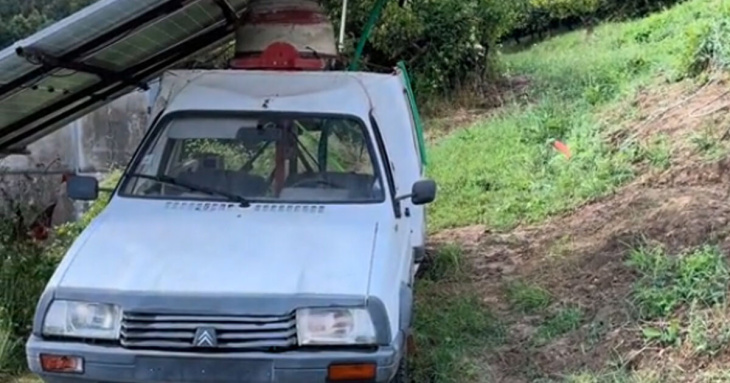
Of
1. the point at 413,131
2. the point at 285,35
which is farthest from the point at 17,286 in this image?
the point at 413,131

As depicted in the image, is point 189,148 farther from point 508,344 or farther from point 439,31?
point 439,31

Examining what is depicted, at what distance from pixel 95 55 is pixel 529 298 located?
3386mm

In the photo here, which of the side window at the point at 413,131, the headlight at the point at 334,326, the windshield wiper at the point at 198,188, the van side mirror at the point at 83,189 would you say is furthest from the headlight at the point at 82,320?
the side window at the point at 413,131

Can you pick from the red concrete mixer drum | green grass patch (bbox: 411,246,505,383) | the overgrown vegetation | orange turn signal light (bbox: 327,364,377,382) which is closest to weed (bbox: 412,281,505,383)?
green grass patch (bbox: 411,246,505,383)

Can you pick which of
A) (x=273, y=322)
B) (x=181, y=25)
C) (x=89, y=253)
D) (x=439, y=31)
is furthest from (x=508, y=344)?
Result: (x=439, y=31)

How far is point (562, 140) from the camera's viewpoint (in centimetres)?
995

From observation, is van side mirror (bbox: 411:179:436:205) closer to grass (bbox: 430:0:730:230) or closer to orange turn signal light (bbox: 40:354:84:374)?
orange turn signal light (bbox: 40:354:84:374)

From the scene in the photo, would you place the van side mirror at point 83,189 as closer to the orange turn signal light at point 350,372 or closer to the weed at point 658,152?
the orange turn signal light at point 350,372

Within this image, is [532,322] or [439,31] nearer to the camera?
[532,322]

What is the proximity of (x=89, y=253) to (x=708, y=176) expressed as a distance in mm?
4789

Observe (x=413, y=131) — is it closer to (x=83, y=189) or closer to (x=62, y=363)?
(x=83, y=189)

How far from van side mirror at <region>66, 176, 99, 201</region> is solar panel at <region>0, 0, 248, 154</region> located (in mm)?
845

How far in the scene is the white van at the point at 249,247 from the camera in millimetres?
3600

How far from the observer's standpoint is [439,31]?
15.6 metres
